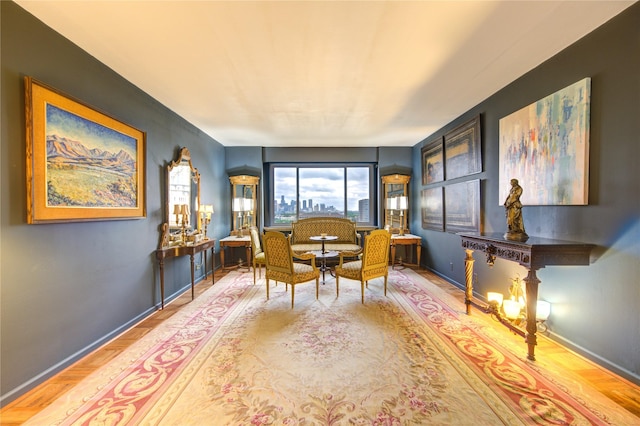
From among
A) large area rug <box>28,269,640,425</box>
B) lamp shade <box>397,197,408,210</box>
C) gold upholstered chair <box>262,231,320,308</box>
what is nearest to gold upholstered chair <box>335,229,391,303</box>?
gold upholstered chair <box>262,231,320,308</box>

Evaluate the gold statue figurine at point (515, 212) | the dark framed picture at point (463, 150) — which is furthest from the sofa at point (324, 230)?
the gold statue figurine at point (515, 212)

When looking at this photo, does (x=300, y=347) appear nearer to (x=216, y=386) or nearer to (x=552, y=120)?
(x=216, y=386)

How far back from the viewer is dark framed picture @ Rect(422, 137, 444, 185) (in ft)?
15.7

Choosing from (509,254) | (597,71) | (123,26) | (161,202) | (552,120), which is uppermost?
(123,26)

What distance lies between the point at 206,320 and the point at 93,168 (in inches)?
79.4

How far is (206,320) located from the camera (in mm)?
3100

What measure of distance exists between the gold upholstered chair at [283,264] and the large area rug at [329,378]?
512mm

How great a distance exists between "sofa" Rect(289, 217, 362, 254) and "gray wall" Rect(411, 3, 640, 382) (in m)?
3.84

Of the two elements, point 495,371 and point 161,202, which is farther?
point 161,202

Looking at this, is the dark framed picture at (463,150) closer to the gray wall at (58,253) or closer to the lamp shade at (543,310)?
the lamp shade at (543,310)

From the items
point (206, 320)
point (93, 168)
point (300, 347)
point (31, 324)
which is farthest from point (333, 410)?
point (93, 168)

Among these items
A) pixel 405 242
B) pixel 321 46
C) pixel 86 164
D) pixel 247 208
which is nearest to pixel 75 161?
pixel 86 164

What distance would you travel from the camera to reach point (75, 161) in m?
2.27

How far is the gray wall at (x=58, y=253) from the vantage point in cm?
179
